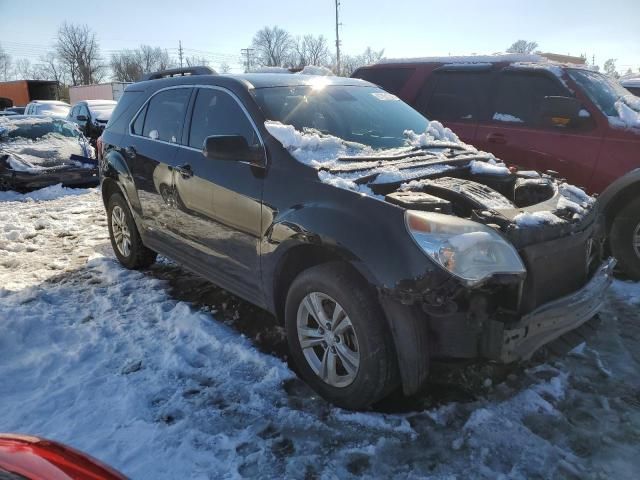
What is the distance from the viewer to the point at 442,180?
3170 millimetres

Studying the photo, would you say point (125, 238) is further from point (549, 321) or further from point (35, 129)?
point (35, 129)

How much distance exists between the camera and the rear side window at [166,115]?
14.1 ft

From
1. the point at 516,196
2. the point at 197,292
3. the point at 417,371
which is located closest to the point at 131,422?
the point at 417,371

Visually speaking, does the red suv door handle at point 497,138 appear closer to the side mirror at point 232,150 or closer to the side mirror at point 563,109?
the side mirror at point 563,109

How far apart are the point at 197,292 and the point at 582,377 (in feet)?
10.4

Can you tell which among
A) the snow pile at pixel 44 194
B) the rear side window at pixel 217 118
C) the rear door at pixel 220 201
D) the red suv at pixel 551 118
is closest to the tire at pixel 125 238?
the rear door at pixel 220 201

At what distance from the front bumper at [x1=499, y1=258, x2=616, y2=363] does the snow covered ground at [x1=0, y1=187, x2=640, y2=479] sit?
0.36m

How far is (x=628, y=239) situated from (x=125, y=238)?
16.1 feet

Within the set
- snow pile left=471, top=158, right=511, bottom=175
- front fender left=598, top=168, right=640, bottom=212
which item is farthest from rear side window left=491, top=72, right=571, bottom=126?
snow pile left=471, top=158, right=511, bottom=175

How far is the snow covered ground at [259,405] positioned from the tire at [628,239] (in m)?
0.50

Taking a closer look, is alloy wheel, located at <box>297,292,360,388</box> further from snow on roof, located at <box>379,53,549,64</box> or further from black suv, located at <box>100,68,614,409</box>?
snow on roof, located at <box>379,53,549,64</box>

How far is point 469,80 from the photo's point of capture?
5.80 metres

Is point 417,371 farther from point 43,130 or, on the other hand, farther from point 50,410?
point 43,130

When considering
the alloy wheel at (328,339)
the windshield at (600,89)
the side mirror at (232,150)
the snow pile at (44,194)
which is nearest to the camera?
the alloy wheel at (328,339)
